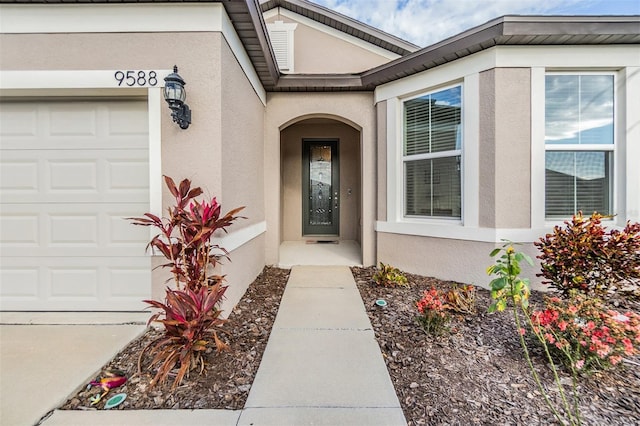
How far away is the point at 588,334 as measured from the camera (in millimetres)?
2107

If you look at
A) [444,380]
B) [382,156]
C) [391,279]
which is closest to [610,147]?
[382,156]

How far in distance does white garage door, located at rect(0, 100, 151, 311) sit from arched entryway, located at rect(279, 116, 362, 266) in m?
4.25

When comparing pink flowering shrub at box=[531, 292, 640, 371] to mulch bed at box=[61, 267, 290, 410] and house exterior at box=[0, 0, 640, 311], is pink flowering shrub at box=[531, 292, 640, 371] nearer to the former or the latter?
house exterior at box=[0, 0, 640, 311]

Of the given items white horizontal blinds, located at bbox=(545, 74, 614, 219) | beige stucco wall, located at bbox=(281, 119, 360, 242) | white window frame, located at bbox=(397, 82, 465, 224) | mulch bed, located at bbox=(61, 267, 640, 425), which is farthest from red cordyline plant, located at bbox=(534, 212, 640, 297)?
beige stucco wall, located at bbox=(281, 119, 360, 242)

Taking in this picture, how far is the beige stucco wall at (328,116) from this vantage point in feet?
16.8

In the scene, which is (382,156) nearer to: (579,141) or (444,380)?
(579,141)

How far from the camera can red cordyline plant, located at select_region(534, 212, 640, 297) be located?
305 cm

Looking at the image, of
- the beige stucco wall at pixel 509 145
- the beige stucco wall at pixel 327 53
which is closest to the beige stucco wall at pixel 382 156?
the beige stucco wall at pixel 509 145

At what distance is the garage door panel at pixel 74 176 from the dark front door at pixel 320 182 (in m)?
4.61

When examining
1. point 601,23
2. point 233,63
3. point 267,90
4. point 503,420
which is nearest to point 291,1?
point 267,90

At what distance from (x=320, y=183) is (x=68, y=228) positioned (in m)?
5.29

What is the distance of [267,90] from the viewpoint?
5098mm

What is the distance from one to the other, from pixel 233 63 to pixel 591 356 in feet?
14.6

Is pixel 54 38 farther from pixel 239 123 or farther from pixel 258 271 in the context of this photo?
pixel 258 271
